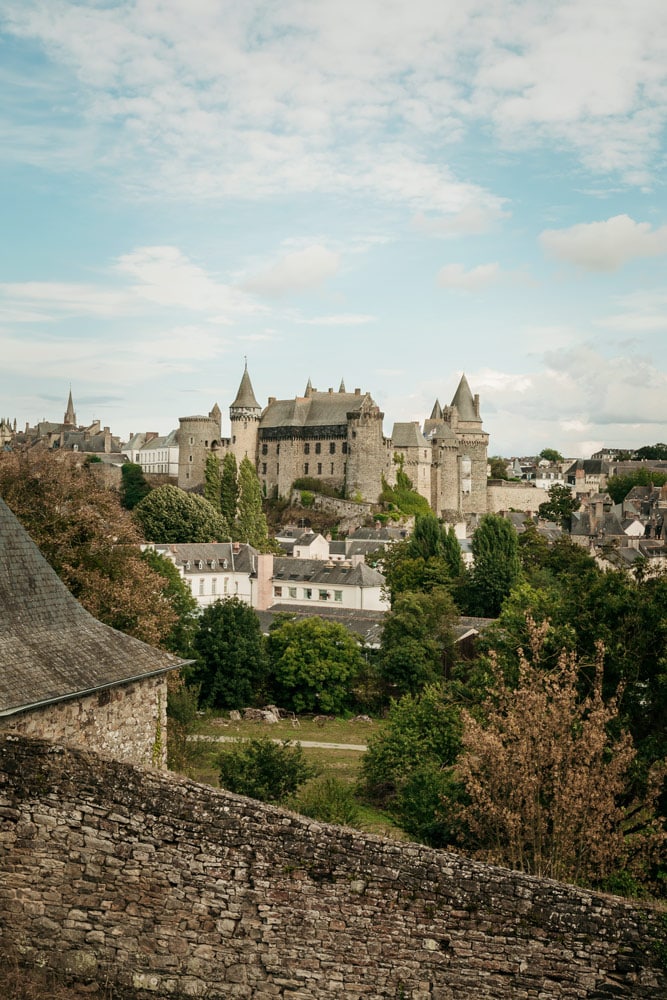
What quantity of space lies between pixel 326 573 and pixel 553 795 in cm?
5579

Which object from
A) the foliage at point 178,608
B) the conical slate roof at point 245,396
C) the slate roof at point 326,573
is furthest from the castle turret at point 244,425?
the foliage at point 178,608

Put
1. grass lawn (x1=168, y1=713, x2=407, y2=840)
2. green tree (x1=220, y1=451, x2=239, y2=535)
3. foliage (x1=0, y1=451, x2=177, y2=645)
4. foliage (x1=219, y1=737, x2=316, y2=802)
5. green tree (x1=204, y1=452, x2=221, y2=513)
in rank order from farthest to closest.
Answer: green tree (x1=204, y1=452, x2=221, y2=513), green tree (x1=220, y1=451, x2=239, y2=535), grass lawn (x1=168, y1=713, x2=407, y2=840), foliage (x1=0, y1=451, x2=177, y2=645), foliage (x1=219, y1=737, x2=316, y2=802)

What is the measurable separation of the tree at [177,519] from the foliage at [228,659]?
115 ft

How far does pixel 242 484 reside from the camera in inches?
3610

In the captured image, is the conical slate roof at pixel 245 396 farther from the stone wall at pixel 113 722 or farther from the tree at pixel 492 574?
the stone wall at pixel 113 722

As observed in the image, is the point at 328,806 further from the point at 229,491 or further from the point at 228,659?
the point at 229,491

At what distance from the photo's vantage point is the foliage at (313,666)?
148 feet

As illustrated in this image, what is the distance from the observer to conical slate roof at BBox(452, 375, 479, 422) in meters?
116

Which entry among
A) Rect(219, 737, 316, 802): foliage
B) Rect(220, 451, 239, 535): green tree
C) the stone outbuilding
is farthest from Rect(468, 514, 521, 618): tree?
the stone outbuilding

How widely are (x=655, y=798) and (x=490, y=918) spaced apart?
770cm

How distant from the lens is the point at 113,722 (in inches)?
492

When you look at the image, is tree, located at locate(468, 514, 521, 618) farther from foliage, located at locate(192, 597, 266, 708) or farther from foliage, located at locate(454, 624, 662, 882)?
foliage, located at locate(454, 624, 662, 882)

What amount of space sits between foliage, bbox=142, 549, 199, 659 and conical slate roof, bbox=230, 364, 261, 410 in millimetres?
60486

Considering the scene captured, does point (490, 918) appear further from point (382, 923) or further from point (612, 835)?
point (612, 835)
